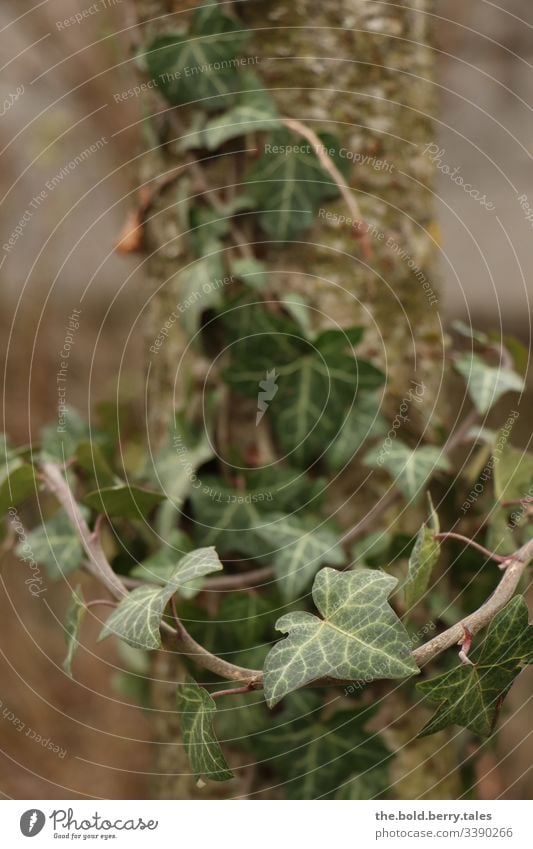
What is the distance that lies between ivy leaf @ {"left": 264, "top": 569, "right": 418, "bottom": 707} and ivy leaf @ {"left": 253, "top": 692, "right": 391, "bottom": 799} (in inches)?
6.8

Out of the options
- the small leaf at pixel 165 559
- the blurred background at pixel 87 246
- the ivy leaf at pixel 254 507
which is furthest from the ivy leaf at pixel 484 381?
the blurred background at pixel 87 246

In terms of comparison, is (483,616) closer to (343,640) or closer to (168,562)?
(343,640)

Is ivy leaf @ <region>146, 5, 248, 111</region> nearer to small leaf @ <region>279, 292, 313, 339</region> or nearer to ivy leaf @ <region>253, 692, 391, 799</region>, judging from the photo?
small leaf @ <region>279, 292, 313, 339</region>

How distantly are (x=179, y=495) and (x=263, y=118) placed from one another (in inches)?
11.1

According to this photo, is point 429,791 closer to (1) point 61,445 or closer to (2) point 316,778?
(2) point 316,778

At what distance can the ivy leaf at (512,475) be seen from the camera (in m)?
0.50

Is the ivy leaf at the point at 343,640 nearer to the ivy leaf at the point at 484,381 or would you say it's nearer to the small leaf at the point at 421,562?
the small leaf at the point at 421,562

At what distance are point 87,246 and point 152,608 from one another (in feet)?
3.52

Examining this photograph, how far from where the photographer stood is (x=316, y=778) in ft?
1.75

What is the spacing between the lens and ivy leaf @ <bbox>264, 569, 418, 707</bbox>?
357 millimetres

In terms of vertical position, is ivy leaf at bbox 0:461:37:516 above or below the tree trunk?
below
